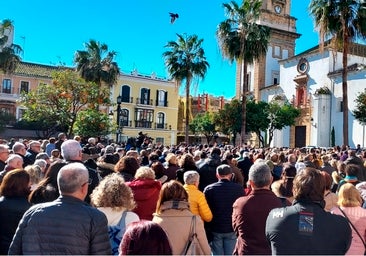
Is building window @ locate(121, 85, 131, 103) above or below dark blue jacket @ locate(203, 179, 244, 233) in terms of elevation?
above

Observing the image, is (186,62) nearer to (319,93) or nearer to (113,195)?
(319,93)

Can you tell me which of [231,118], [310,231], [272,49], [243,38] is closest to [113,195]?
[310,231]

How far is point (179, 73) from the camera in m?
30.7

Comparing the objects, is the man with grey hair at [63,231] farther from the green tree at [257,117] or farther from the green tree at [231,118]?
the green tree at [257,117]

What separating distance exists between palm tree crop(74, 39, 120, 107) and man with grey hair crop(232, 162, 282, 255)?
A: 3018 cm

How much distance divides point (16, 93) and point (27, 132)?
888 cm

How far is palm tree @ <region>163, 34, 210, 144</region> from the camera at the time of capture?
30.6m

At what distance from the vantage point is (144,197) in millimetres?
5203

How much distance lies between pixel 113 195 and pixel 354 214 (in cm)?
231

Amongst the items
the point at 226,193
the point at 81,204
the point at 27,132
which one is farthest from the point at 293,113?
the point at 81,204

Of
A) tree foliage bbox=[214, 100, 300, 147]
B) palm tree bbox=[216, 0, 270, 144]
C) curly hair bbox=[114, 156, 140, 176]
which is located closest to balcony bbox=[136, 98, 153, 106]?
tree foliage bbox=[214, 100, 300, 147]

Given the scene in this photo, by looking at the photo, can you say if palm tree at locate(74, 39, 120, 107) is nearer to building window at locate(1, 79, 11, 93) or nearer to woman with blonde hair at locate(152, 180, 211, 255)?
building window at locate(1, 79, 11, 93)

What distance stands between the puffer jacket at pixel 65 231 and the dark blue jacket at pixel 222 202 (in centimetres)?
262

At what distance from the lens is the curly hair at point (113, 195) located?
387 centimetres
